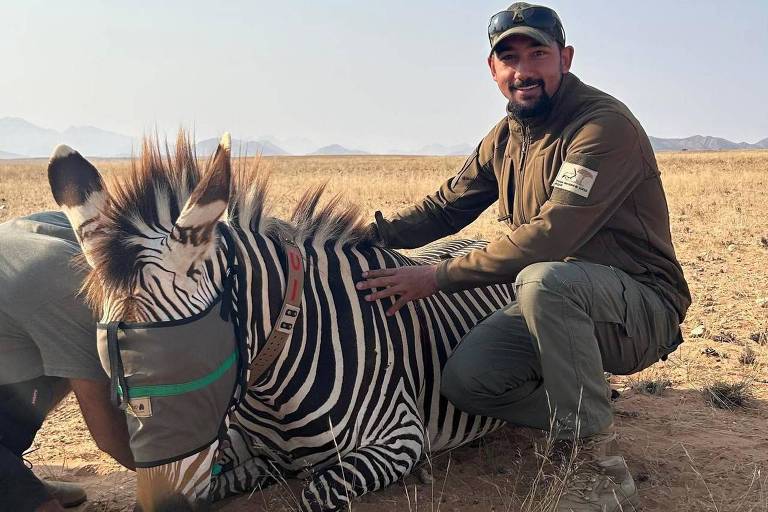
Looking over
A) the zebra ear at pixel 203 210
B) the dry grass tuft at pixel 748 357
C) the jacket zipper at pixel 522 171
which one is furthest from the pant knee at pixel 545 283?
the dry grass tuft at pixel 748 357

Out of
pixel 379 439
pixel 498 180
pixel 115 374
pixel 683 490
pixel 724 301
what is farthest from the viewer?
pixel 724 301

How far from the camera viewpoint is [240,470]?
3402mm

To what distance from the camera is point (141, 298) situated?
2.25 metres

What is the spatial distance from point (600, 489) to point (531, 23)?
2364mm

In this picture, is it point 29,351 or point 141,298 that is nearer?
point 141,298

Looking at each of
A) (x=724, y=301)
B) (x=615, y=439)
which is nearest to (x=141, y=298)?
(x=615, y=439)

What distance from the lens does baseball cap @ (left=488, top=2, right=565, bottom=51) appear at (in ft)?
11.4

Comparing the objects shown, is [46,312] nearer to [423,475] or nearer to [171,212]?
[171,212]

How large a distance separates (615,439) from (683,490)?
19.8 inches

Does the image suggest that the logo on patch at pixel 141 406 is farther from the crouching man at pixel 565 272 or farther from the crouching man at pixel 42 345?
the crouching man at pixel 565 272

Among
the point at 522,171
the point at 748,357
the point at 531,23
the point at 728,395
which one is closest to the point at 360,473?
the point at 522,171

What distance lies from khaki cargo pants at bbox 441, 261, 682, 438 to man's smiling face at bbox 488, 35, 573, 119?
3.02 feet

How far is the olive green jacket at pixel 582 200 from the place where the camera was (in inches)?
126

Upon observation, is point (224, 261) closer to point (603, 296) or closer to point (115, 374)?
point (115, 374)
